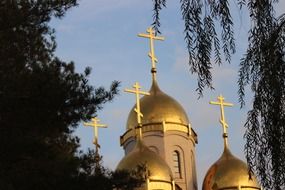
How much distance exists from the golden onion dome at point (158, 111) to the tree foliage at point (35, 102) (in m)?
17.6

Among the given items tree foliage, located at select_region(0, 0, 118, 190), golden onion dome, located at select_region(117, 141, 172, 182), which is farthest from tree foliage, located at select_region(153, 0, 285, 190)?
golden onion dome, located at select_region(117, 141, 172, 182)

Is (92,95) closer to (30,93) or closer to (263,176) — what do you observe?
(30,93)

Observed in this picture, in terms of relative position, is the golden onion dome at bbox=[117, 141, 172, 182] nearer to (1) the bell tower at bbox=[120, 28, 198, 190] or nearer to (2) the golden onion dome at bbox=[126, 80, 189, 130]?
(1) the bell tower at bbox=[120, 28, 198, 190]

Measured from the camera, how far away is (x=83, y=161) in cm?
1211

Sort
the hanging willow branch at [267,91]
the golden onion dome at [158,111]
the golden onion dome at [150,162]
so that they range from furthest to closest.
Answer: the golden onion dome at [158,111], the golden onion dome at [150,162], the hanging willow branch at [267,91]

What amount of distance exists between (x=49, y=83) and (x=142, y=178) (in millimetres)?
3399

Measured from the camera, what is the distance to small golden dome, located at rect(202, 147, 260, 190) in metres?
27.7

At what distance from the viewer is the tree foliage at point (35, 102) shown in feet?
32.7

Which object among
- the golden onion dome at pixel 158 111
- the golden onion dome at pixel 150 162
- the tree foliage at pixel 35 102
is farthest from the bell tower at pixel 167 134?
the tree foliage at pixel 35 102

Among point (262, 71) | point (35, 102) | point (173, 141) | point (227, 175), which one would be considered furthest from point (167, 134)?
point (262, 71)

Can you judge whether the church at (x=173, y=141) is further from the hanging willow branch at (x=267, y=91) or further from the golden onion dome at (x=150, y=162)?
the hanging willow branch at (x=267, y=91)

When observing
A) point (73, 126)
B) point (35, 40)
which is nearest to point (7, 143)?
point (73, 126)

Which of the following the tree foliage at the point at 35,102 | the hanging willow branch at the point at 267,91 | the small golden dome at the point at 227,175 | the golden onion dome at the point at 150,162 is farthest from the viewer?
the small golden dome at the point at 227,175

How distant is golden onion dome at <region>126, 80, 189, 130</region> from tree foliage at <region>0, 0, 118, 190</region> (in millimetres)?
17609
